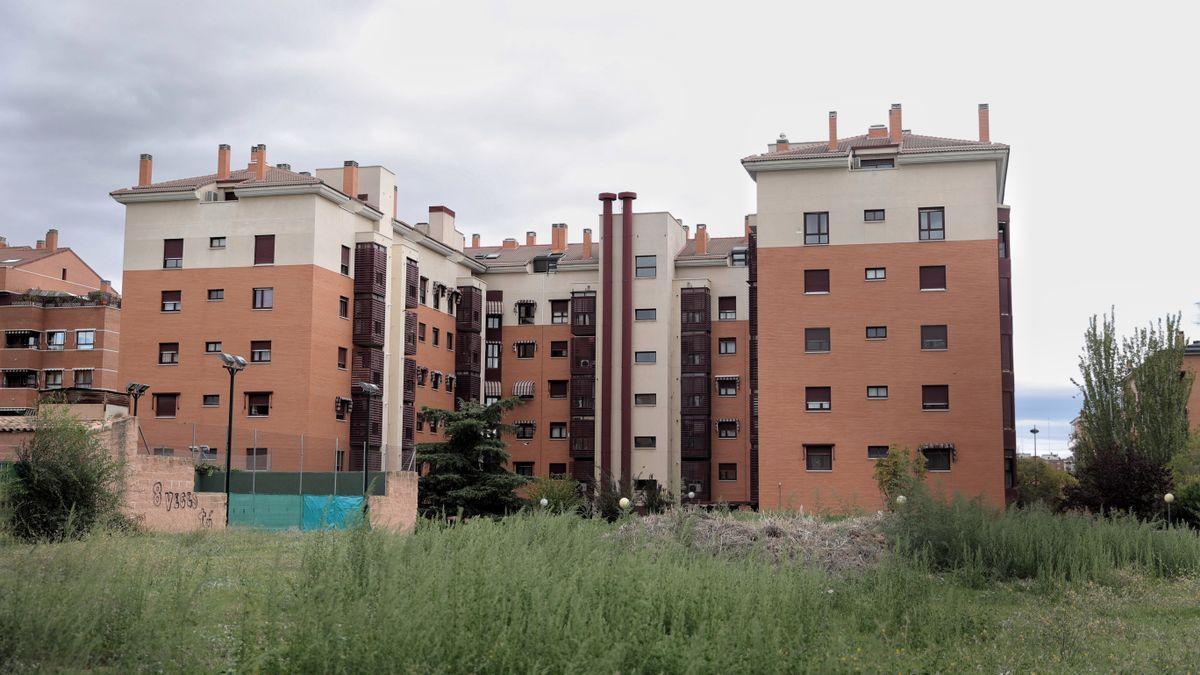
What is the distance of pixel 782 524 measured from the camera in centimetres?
2141

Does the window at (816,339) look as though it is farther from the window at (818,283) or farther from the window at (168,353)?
the window at (168,353)

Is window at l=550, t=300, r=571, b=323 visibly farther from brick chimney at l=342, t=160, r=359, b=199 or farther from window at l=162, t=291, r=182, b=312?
window at l=162, t=291, r=182, b=312

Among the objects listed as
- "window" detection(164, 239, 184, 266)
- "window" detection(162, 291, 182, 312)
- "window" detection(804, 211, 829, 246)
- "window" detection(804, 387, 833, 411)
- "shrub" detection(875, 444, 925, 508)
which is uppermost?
"window" detection(804, 211, 829, 246)

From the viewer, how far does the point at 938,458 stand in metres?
48.6

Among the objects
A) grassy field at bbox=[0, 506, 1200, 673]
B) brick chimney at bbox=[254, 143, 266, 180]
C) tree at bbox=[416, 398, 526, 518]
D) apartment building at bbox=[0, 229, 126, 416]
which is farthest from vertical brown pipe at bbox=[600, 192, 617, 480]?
grassy field at bbox=[0, 506, 1200, 673]

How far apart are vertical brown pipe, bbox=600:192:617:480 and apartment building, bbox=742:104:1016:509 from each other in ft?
42.3

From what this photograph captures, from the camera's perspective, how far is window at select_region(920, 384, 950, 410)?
4909 cm

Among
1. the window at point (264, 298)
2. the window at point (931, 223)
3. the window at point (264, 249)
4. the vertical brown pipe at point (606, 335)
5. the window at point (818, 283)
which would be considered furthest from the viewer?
the vertical brown pipe at point (606, 335)

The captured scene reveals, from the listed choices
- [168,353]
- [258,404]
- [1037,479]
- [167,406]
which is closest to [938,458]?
[1037,479]

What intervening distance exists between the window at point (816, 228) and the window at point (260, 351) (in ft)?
78.9

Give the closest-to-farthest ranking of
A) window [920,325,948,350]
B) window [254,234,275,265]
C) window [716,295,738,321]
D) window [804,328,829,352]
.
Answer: window [920,325,948,350] < window [804,328,829,352] < window [254,234,275,265] < window [716,295,738,321]

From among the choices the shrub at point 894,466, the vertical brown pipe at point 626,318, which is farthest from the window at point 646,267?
the shrub at point 894,466

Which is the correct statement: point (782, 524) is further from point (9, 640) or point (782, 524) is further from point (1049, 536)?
point (9, 640)

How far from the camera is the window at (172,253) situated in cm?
5328
